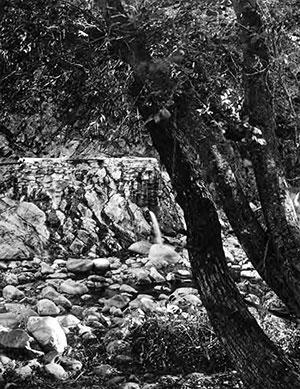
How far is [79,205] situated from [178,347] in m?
3.57

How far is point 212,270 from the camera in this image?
2.78 meters

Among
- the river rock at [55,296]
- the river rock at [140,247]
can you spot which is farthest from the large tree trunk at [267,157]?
the river rock at [140,247]

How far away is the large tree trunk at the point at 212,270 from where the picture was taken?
105 inches

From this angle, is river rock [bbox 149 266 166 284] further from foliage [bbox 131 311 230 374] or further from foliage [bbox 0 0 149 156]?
foliage [bbox 0 0 149 156]

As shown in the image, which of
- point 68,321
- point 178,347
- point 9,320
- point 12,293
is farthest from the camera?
point 12,293

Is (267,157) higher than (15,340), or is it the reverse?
(267,157)

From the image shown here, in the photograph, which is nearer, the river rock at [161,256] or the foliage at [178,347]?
the foliage at [178,347]

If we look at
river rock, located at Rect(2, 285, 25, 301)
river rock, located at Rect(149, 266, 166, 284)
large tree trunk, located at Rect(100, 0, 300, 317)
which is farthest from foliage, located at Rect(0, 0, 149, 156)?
river rock, located at Rect(149, 266, 166, 284)

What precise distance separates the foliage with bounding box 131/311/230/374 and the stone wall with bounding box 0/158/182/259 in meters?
2.78

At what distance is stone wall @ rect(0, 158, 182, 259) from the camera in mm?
7410

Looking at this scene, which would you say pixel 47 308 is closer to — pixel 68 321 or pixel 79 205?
pixel 68 321

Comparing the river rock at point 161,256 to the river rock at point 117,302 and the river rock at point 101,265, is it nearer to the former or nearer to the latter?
the river rock at point 101,265

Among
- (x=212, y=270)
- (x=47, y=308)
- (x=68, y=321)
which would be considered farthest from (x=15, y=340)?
(x=212, y=270)

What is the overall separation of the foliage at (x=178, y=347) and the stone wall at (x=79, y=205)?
2.78 metres
